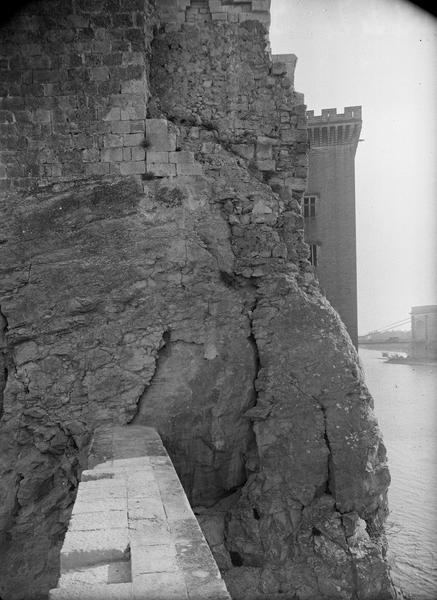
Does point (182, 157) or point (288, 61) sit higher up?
point (288, 61)

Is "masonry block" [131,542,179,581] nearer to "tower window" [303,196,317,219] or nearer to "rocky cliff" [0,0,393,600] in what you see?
"rocky cliff" [0,0,393,600]

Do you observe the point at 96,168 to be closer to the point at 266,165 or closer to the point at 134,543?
the point at 266,165

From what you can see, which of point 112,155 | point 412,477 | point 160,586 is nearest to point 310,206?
point 412,477

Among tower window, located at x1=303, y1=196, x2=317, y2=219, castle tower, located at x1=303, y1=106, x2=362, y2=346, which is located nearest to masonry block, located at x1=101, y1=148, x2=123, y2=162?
castle tower, located at x1=303, y1=106, x2=362, y2=346

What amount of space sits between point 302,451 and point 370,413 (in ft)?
2.61

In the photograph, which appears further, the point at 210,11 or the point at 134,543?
the point at 210,11

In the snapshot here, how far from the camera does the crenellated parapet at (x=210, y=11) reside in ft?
19.5

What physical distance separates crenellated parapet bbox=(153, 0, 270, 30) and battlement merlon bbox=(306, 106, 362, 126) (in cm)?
1515

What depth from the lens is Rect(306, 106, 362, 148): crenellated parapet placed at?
66.5 ft

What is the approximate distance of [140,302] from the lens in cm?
556

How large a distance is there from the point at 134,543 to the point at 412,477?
12400 millimetres

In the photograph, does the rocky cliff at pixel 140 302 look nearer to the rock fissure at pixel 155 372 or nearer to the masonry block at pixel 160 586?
the rock fissure at pixel 155 372

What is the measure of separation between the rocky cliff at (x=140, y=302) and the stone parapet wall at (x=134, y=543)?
144cm

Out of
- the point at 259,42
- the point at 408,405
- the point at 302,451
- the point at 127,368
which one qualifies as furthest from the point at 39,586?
the point at 408,405
